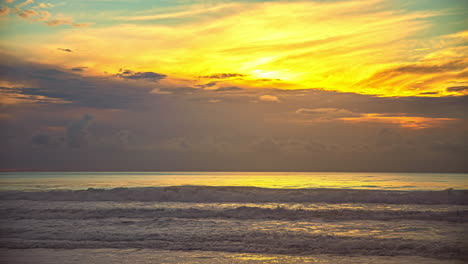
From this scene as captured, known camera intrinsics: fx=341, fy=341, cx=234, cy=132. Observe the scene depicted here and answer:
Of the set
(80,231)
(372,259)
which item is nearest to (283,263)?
(372,259)

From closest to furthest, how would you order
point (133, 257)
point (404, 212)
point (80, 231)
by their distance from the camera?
point (133, 257)
point (80, 231)
point (404, 212)

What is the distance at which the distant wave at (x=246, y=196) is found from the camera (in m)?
25.8

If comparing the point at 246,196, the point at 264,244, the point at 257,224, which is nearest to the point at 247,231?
the point at 257,224

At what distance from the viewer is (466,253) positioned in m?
11.5

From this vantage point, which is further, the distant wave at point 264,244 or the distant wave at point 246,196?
the distant wave at point 246,196

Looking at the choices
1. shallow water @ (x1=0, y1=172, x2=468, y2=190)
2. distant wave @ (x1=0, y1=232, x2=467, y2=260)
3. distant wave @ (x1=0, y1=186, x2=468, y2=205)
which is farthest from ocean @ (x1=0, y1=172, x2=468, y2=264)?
shallow water @ (x1=0, y1=172, x2=468, y2=190)

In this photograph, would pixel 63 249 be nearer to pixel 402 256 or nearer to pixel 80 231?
pixel 80 231

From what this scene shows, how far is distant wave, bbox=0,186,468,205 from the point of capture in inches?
1017

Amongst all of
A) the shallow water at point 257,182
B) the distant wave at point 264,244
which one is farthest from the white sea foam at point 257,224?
the shallow water at point 257,182

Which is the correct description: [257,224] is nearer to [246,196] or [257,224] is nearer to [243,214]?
[243,214]

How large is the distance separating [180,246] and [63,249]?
414 centimetres

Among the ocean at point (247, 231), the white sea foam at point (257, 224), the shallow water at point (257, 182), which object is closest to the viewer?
the ocean at point (247, 231)

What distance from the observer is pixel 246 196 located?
91.3ft

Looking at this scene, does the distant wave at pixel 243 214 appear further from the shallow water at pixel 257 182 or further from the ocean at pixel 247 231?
the shallow water at pixel 257 182
